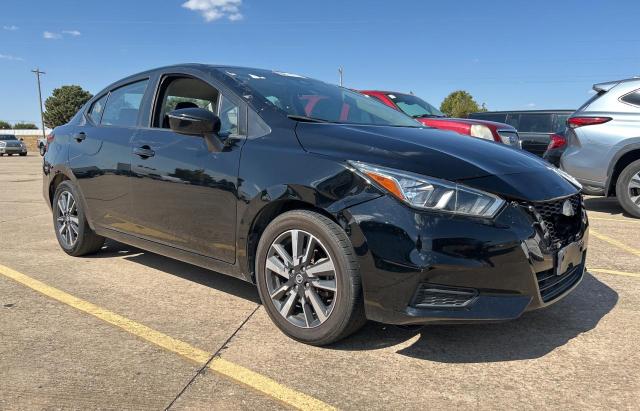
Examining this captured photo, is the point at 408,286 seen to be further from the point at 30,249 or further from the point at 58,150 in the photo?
the point at 30,249

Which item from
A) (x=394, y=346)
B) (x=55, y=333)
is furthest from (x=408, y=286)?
(x=55, y=333)

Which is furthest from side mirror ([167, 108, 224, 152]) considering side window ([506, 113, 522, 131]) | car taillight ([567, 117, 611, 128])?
side window ([506, 113, 522, 131])

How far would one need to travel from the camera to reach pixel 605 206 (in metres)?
8.12

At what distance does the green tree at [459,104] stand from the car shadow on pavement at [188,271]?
6498cm

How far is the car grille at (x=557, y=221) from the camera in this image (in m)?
2.65

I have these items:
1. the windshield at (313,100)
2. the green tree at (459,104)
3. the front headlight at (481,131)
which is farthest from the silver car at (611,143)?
the green tree at (459,104)

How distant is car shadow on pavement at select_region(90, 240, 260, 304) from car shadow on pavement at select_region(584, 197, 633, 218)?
5594 millimetres

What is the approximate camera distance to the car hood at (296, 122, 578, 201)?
8.49 feet

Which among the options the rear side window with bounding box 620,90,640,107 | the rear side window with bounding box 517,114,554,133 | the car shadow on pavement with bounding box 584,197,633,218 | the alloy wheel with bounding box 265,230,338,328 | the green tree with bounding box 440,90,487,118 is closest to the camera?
the alloy wheel with bounding box 265,230,338,328

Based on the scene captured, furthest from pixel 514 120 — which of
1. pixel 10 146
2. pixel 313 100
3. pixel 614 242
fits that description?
pixel 10 146

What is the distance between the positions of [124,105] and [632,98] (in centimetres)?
601

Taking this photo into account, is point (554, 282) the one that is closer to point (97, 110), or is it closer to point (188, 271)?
point (188, 271)

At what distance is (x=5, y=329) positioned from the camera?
309 cm

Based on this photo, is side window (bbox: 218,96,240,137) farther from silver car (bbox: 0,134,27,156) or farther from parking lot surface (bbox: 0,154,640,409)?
silver car (bbox: 0,134,27,156)
